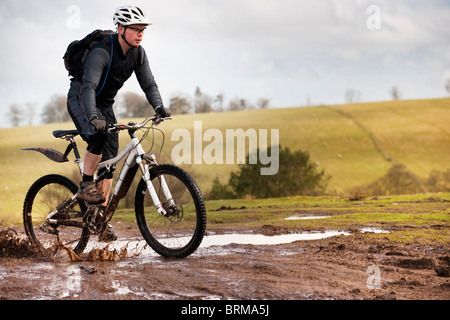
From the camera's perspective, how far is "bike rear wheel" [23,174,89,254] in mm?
7016

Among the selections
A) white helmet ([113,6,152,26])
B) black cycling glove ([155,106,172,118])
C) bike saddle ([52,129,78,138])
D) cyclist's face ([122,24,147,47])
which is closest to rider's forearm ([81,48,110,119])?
cyclist's face ([122,24,147,47])

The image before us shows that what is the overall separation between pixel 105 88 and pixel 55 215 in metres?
1.93

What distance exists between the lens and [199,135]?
46.5m

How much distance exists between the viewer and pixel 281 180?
26.5m

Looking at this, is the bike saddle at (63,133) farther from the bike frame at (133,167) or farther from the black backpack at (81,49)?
the black backpack at (81,49)

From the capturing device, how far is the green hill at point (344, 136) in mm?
40469

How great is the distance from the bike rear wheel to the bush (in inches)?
692

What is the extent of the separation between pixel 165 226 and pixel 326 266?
193cm

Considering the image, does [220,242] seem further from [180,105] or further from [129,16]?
[180,105]

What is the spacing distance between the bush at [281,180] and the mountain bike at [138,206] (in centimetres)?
1770

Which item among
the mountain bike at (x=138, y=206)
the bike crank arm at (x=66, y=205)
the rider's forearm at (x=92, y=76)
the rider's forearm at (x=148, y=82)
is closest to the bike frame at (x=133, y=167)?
the mountain bike at (x=138, y=206)

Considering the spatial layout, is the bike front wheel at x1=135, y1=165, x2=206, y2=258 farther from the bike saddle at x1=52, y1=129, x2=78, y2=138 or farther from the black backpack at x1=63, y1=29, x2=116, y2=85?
the black backpack at x1=63, y1=29, x2=116, y2=85

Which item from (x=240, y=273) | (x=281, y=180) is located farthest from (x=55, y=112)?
(x=240, y=273)
